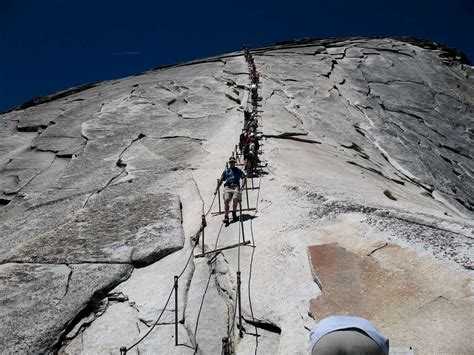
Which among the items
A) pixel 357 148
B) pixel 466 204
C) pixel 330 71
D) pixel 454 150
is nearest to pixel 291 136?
pixel 357 148

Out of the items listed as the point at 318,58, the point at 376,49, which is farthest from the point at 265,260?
the point at 376,49

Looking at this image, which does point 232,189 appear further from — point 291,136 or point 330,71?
point 330,71

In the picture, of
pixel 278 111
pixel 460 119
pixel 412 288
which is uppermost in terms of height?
pixel 412 288

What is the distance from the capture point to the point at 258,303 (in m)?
7.02

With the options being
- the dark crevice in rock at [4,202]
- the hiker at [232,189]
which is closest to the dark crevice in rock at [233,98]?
the dark crevice in rock at [4,202]

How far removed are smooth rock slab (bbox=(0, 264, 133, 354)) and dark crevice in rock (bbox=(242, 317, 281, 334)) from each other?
2.83 m

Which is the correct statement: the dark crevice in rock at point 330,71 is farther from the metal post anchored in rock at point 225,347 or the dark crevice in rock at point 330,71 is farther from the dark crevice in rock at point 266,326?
the metal post anchored in rock at point 225,347

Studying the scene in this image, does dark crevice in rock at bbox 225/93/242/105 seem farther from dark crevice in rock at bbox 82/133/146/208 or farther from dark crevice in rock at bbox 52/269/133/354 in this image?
dark crevice in rock at bbox 52/269/133/354

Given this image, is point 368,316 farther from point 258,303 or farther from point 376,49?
point 376,49

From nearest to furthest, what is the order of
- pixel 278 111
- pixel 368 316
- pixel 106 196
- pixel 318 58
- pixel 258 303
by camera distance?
pixel 368 316
pixel 258 303
pixel 106 196
pixel 278 111
pixel 318 58

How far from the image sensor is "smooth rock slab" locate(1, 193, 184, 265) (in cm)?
898

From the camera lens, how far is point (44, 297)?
7684 millimetres

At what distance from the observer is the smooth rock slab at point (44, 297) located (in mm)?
6770

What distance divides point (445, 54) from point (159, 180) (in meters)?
→ 38.9
